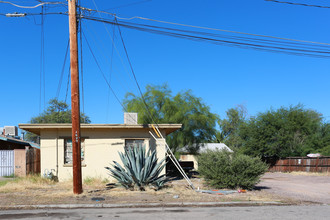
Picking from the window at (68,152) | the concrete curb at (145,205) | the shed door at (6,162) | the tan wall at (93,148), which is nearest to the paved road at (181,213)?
the concrete curb at (145,205)

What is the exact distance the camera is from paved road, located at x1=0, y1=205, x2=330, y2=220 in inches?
330

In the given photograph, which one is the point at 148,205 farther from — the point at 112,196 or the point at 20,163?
the point at 20,163

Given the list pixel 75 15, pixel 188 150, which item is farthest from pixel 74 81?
pixel 188 150

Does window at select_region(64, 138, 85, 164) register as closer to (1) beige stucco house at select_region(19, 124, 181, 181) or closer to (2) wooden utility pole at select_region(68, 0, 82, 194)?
(1) beige stucco house at select_region(19, 124, 181, 181)

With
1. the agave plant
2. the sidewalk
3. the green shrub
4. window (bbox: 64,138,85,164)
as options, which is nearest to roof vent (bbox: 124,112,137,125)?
window (bbox: 64,138,85,164)

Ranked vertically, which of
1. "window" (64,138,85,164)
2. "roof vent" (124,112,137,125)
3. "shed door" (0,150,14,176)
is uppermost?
"roof vent" (124,112,137,125)

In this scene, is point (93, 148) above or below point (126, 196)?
above

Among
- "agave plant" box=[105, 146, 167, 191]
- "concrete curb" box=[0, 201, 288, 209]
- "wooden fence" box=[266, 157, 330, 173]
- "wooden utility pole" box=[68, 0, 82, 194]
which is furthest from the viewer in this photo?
"wooden fence" box=[266, 157, 330, 173]

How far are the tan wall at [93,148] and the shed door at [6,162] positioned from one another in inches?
311

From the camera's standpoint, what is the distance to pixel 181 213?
8.97 metres

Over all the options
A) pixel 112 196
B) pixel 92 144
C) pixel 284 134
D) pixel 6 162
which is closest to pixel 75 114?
pixel 112 196

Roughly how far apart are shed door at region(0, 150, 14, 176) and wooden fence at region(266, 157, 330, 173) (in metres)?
22.8

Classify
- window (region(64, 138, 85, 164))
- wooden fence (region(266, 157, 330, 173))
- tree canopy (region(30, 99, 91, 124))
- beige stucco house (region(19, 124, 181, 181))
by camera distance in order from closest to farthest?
beige stucco house (region(19, 124, 181, 181)) → window (region(64, 138, 85, 164)) → wooden fence (region(266, 157, 330, 173)) → tree canopy (region(30, 99, 91, 124))

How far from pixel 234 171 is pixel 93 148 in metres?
7.06
